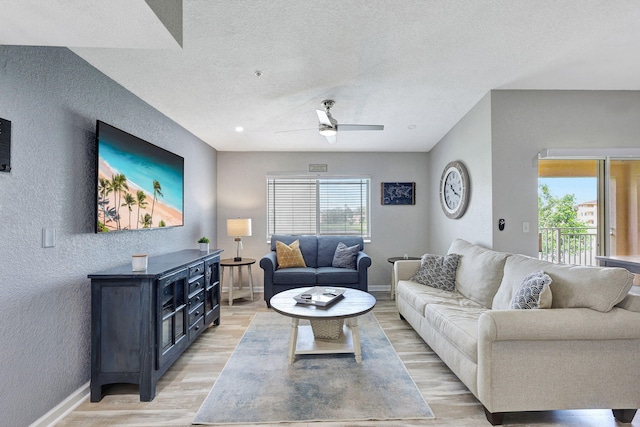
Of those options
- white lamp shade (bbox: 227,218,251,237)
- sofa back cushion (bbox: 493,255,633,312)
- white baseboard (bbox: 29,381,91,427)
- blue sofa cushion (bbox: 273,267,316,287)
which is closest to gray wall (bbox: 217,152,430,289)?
white lamp shade (bbox: 227,218,251,237)

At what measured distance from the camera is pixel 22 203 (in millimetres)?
1770

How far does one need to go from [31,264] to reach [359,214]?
4318 mm

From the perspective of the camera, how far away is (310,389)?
7.46 feet

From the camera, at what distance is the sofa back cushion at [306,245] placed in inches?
192

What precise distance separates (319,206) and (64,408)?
4.03 meters

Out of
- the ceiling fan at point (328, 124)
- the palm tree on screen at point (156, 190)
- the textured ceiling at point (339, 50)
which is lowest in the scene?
the palm tree on screen at point (156, 190)

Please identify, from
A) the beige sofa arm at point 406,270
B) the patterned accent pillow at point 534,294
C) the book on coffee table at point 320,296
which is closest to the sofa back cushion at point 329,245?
the beige sofa arm at point 406,270

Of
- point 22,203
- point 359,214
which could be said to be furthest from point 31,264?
point 359,214

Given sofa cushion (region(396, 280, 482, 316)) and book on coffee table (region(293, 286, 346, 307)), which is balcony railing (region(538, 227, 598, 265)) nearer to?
sofa cushion (region(396, 280, 482, 316))

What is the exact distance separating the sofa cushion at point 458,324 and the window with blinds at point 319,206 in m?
2.73

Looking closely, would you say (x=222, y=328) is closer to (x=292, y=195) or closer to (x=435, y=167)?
(x=292, y=195)

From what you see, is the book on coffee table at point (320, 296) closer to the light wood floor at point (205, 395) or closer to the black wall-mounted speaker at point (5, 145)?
the light wood floor at point (205, 395)

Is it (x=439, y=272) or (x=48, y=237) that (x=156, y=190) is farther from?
(x=439, y=272)

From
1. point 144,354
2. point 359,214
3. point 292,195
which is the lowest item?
point 144,354
